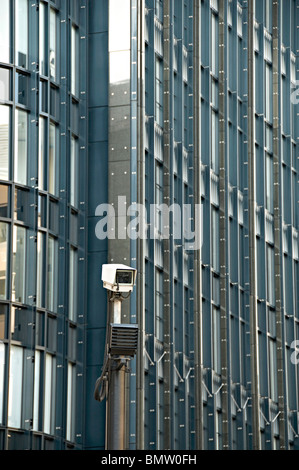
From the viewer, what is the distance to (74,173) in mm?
38938

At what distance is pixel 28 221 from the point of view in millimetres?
35438

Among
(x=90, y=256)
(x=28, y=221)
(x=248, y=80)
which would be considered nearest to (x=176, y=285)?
(x=90, y=256)

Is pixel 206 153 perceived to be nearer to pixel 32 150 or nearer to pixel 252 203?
pixel 252 203

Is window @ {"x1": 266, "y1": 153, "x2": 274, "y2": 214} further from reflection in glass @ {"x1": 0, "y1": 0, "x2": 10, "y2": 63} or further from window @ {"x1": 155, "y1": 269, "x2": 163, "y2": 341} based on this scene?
reflection in glass @ {"x1": 0, "y1": 0, "x2": 10, "y2": 63}

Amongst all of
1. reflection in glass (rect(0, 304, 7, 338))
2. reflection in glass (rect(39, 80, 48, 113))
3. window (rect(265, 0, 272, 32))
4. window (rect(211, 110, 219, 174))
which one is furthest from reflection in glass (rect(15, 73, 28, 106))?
window (rect(265, 0, 272, 32))

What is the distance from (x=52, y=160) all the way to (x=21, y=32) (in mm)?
3899

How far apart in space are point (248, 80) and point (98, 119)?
46.3ft

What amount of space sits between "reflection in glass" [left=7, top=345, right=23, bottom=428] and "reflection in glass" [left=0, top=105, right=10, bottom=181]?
505 centimetres

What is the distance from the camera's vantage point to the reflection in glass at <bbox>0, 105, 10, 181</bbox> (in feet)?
116

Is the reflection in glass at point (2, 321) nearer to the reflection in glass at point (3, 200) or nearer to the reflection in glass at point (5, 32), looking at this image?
the reflection in glass at point (3, 200)

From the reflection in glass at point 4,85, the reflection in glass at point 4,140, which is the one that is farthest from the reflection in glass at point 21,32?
the reflection in glass at point 4,140

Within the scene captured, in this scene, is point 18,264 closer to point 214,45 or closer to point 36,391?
point 36,391

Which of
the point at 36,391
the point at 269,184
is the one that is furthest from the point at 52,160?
the point at 269,184

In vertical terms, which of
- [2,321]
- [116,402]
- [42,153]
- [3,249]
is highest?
[42,153]
